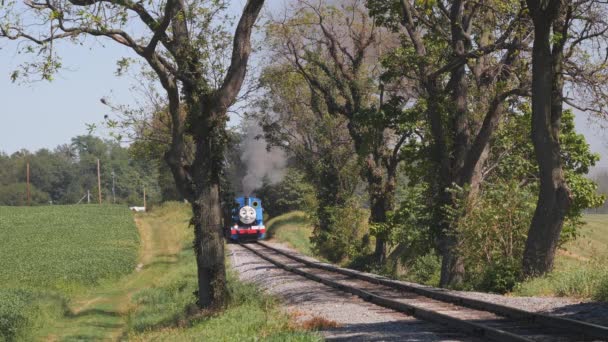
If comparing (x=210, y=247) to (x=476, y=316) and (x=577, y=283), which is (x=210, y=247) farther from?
(x=577, y=283)

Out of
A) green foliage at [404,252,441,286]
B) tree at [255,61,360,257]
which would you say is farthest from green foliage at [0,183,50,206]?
green foliage at [404,252,441,286]

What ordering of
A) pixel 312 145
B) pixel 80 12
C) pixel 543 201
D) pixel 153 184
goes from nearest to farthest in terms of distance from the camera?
pixel 80 12
pixel 543 201
pixel 312 145
pixel 153 184

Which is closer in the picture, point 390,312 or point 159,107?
point 390,312

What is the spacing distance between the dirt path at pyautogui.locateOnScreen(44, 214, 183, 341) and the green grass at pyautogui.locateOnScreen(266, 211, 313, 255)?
24.8ft

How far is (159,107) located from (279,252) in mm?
10141

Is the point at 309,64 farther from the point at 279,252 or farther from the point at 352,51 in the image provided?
the point at 279,252

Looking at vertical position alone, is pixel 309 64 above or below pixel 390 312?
above

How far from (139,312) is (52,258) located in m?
19.8

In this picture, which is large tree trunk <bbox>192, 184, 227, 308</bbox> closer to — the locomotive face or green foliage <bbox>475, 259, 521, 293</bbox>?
green foliage <bbox>475, 259, 521, 293</bbox>

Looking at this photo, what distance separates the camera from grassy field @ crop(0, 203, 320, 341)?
14.9m

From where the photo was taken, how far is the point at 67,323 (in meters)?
27.9

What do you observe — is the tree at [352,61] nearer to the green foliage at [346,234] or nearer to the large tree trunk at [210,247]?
the green foliage at [346,234]

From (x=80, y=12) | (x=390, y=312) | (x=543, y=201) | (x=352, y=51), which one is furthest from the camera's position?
(x=352, y=51)

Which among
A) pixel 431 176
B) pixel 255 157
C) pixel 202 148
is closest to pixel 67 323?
pixel 202 148
